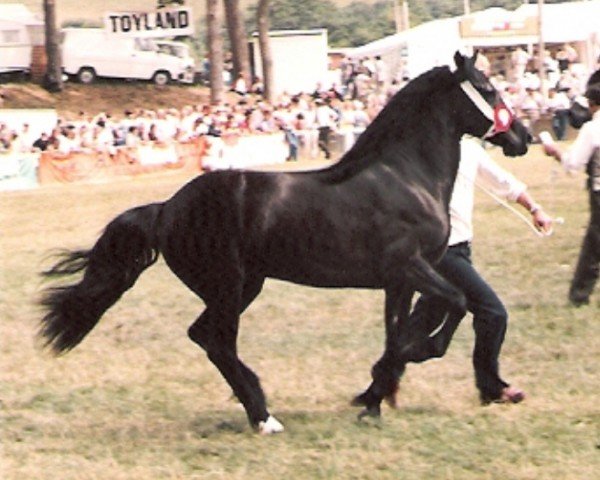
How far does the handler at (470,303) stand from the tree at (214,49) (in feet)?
108

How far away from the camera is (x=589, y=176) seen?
35.1 feet

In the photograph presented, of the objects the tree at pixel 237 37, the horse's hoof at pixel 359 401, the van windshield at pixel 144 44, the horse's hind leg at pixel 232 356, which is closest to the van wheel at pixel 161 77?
the van windshield at pixel 144 44

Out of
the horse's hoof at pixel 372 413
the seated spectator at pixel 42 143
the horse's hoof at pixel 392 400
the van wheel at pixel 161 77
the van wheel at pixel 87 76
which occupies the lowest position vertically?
the seated spectator at pixel 42 143

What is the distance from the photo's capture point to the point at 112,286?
782 cm

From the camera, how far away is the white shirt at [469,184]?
7.83 m

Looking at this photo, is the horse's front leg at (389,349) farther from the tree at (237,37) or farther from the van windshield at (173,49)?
the van windshield at (173,49)

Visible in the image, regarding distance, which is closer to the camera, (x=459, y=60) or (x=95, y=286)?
(x=459, y=60)

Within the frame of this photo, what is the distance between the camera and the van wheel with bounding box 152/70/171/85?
50344 millimetres

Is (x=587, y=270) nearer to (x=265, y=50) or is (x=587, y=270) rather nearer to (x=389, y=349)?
(x=389, y=349)

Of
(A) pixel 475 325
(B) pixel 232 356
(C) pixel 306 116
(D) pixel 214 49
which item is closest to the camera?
(B) pixel 232 356

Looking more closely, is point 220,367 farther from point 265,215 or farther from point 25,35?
point 25,35

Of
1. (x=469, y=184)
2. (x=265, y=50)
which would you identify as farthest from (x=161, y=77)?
(x=469, y=184)

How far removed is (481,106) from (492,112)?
87 millimetres

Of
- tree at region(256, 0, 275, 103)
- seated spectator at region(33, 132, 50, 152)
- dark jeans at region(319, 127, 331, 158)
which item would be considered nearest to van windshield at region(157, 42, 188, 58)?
tree at region(256, 0, 275, 103)
